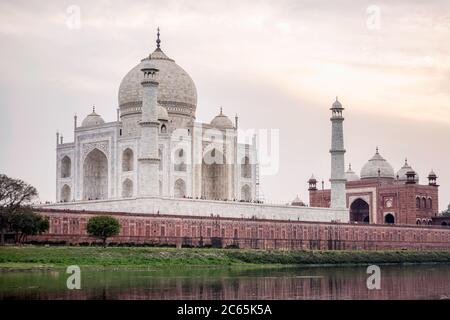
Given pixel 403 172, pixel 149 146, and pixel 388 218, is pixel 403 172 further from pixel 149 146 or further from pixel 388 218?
pixel 149 146

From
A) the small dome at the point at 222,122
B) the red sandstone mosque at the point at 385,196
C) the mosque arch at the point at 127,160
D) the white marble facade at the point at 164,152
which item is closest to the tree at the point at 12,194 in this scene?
the white marble facade at the point at 164,152

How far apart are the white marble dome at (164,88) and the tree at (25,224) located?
18.3 meters

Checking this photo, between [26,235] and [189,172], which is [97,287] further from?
[189,172]

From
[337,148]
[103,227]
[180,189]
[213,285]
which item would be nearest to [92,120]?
[180,189]

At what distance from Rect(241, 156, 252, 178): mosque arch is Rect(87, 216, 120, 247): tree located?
19.4 metres

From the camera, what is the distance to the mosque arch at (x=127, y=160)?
203ft

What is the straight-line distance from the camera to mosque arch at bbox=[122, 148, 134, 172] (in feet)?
203

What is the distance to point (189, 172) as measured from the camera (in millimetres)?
61906

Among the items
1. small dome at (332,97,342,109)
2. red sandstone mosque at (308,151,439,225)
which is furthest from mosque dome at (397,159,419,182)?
small dome at (332,97,342,109)

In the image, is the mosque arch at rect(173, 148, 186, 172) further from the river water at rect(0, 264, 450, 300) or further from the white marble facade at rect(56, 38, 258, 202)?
the river water at rect(0, 264, 450, 300)

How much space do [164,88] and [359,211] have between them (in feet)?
85.3
